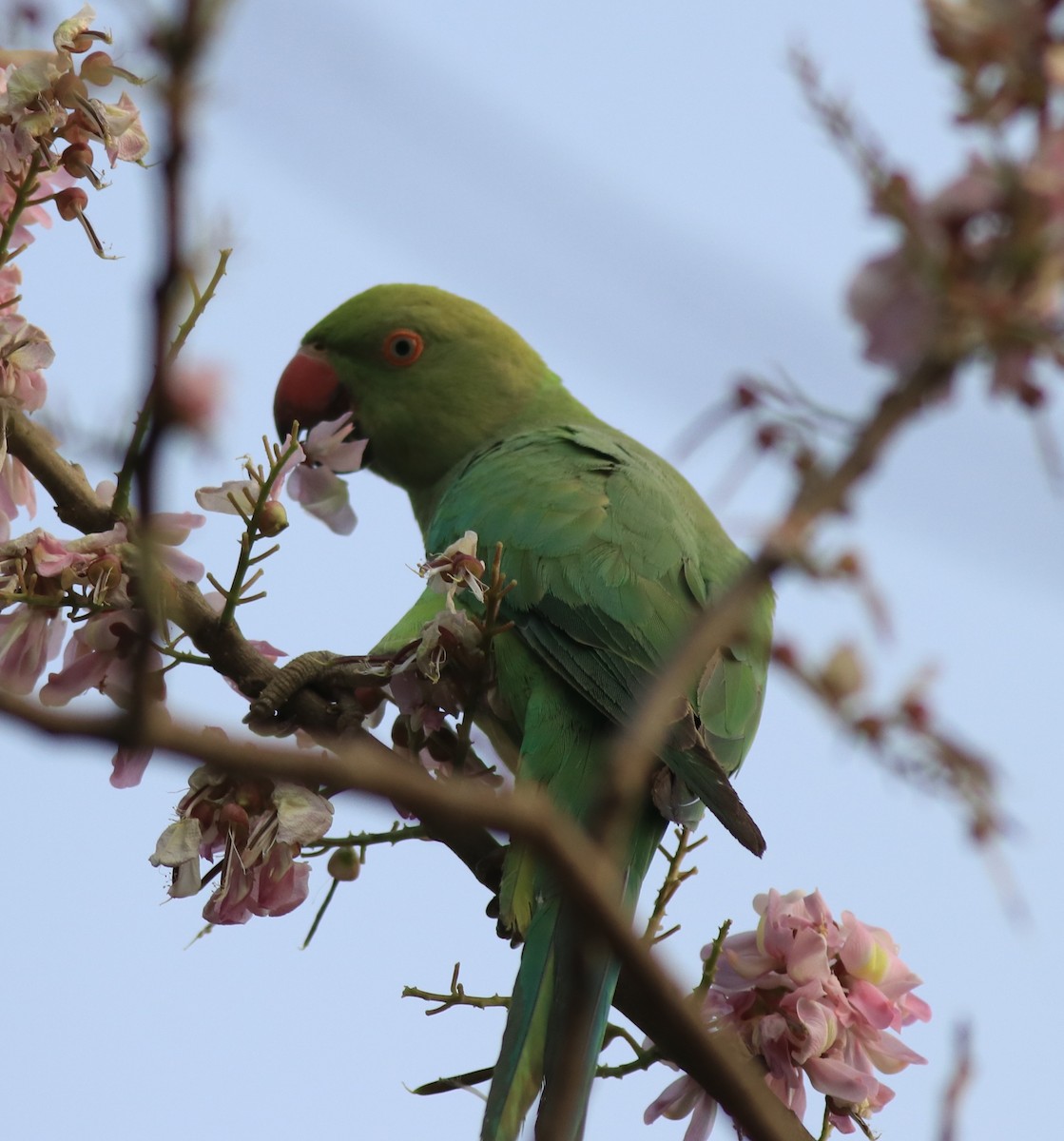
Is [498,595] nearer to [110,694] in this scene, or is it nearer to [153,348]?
[110,694]

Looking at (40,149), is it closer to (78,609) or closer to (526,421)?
(78,609)

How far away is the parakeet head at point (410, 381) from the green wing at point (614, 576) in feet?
2.74

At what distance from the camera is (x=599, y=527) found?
3072 mm

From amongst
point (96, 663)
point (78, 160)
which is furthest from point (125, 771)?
point (78, 160)

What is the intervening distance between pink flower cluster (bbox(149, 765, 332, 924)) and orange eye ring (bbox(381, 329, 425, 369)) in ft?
7.84

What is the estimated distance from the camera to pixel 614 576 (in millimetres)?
2932

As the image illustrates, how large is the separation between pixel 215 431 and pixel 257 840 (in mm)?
1430

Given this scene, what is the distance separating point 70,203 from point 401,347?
2126 millimetres

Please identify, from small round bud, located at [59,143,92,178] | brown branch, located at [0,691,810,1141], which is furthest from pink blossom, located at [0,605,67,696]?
brown branch, located at [0,691,810,1141]

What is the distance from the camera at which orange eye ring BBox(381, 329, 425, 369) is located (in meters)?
4.41

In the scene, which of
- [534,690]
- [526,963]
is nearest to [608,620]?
[534,690]

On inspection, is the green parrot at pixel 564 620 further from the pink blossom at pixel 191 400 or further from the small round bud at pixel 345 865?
the pink blossom at pixel 191 400

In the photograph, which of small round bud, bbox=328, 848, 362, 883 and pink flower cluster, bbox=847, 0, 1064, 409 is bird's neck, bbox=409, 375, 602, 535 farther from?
pink flower cluster, bbox=847, 0, 1064, 409

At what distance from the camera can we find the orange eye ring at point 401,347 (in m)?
4.41
